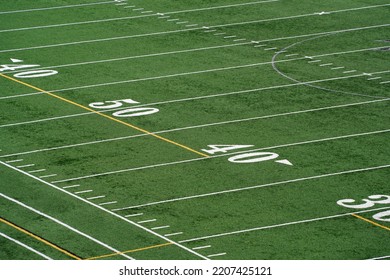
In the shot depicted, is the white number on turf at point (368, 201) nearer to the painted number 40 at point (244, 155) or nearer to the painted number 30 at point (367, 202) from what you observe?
the painted number 30 at point (367, 202)

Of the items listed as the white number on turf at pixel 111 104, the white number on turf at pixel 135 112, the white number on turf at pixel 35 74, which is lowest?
the white number on turf at pixel 135 112

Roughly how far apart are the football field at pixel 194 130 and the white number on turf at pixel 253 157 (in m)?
0.03

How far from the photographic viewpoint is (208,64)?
64.2 ft

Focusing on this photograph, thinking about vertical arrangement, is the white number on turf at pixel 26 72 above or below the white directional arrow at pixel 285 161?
above

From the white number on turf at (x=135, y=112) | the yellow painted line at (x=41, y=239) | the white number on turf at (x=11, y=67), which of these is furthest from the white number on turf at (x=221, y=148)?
the white number on turf at (x=11, y=67)

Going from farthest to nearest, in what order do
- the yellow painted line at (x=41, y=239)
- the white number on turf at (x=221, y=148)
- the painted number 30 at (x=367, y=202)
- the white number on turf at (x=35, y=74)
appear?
the white number on turf at (x=35, y=74) → the white number on turf at (x=221, y=148) → the painted number 30 at (x=367, y=202) → the yellow painted line at (x=41, y=239)

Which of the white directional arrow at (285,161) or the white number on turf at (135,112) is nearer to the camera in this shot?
the white directional arrow at (285,161)

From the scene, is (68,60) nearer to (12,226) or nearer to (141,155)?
(141,155)

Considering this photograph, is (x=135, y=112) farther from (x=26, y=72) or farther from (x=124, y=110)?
(x=26, y=72)

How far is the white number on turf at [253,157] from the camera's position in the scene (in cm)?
1526

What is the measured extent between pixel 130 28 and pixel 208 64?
2.72m

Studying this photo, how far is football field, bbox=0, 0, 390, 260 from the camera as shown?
13016 millimetres

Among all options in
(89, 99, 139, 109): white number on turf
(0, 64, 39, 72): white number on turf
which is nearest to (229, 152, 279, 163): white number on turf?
(89, 99, 139, 109): white number on turf

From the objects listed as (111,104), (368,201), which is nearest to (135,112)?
(111,104)
